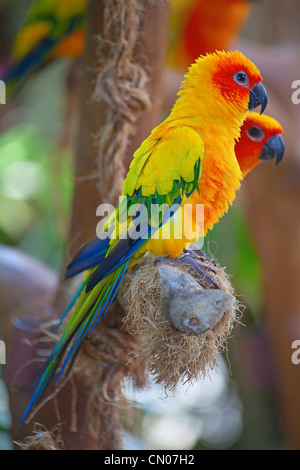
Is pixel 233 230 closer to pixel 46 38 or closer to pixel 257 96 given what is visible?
pixel 46 38

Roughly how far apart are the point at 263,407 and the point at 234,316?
168 cm

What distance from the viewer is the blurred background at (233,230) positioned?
43.6 inches

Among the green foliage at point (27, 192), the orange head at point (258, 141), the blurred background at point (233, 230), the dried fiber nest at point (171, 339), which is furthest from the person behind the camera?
the green foliage at point (27, 192)

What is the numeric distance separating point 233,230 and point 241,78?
1.24 m

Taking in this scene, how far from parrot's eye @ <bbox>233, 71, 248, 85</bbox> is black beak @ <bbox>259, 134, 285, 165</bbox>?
12 cm

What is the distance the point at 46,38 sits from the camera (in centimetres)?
99

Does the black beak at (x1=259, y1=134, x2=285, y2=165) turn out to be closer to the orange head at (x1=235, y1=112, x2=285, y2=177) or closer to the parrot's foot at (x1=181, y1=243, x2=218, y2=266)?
the orange head at (x1=235, y1=112, x2=285, y2=177)

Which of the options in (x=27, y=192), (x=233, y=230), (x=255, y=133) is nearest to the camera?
(x=255, y=133)

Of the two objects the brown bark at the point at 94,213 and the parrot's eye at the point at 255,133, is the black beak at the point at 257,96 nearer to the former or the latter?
the parrot's eye at the point at 255,133

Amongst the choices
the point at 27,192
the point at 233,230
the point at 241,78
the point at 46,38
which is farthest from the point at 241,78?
the point at 27,192

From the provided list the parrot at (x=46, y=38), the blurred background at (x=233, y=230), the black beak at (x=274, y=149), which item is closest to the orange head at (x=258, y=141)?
the black beak at (x=274, y=149)

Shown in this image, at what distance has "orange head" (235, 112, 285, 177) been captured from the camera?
0.53m

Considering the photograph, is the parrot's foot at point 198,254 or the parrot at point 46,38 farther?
the parrot at point 46,38

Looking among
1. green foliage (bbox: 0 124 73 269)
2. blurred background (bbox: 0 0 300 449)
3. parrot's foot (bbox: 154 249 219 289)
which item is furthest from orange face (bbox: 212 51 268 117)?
green foliage (bbox: 0 124 73 269)
